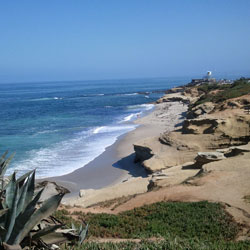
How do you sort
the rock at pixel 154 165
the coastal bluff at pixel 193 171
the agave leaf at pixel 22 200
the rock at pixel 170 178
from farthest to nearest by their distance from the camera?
the rock at pixel 154 165
the rock at pixel 170 178
the coastal bluff at pixel 193 171
the agave leaf at pixel 22 200

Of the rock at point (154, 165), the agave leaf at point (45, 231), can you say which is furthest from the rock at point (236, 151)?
the agave leaf at point (45, 231)

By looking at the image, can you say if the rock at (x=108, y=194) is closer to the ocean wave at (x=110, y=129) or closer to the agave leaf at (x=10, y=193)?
the agave leaf at (x=10, y=193)

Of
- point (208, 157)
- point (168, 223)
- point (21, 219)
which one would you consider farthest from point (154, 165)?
point (21, 219)

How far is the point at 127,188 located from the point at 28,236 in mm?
10812

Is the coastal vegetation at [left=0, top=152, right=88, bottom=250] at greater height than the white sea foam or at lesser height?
greater

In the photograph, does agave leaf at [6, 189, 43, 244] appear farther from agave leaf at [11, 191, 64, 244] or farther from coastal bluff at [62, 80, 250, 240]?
coastal bluff at [62, 80, 250, 240]

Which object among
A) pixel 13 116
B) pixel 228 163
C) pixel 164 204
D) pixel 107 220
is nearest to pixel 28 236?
pixel 107 220

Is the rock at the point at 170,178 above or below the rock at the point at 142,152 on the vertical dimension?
above

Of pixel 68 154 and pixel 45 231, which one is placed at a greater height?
pixel 45 231

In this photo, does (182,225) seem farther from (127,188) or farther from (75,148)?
(75,148)

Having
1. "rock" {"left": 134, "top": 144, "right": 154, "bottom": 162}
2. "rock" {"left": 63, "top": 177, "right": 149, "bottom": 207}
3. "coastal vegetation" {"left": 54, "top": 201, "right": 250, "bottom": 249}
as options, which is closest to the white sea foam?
"rock" {"left": 63, "top": 177, "right": 149, "bottom": 207}

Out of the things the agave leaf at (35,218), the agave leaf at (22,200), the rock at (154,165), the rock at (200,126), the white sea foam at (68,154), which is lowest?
the white sea foam at (68,154)

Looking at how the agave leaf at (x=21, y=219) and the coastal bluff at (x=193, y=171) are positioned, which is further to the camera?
the coastal bluff at (x=193, y=171)

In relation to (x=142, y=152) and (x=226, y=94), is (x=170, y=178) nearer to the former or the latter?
(x=142, y=152)
